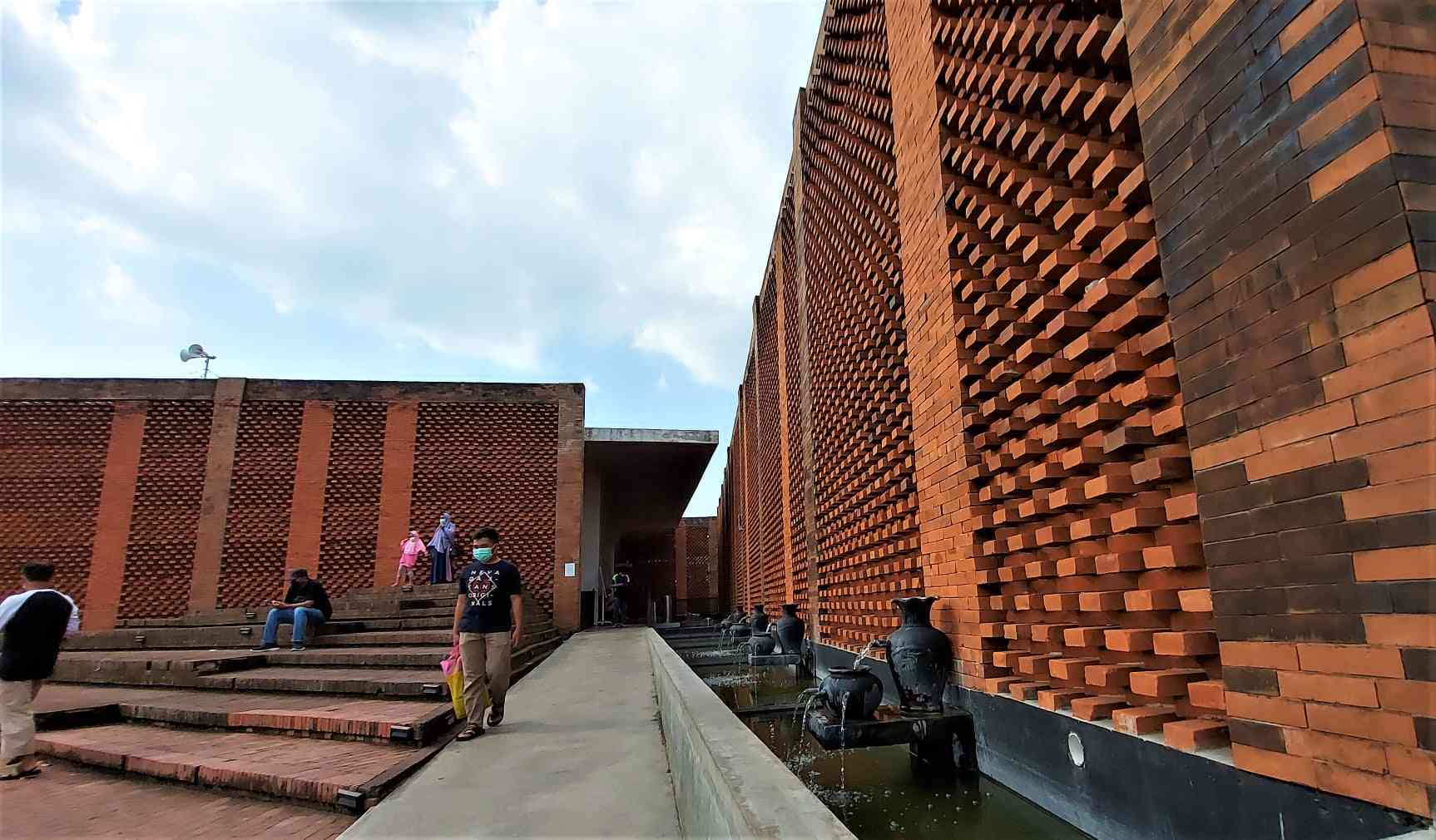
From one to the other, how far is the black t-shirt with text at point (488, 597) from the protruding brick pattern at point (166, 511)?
1352 cm

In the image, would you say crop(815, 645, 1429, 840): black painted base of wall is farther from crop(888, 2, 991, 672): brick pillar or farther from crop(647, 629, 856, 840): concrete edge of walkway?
crop(647, 629, 856, 840): concrete edge of walkway

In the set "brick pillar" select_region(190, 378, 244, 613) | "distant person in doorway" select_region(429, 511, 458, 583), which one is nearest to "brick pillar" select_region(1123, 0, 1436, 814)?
"distant person in doorway" select_region(429, 511, 458, 583)

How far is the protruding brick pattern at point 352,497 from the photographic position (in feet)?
48.1

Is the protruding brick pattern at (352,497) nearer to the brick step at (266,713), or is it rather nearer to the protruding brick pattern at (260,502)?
the protruding brick pattern at (260,502)

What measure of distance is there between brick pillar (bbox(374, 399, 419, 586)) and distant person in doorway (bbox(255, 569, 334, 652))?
609cm

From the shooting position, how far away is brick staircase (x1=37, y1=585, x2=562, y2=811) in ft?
12.6

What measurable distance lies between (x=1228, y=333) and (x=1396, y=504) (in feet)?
1.91

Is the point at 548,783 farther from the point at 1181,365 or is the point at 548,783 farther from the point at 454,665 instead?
the point at 1181,365

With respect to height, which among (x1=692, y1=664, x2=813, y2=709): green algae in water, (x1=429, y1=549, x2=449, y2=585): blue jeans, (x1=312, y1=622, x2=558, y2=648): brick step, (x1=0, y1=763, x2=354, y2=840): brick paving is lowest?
(x1=692, y1=664, x2=813, y2=709): green algae in water

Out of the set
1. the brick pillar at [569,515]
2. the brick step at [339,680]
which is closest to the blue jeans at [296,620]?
the brick step at [339,680]

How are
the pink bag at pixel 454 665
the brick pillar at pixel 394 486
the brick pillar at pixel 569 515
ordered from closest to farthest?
1. the pink bag at pixel 454 665
2. the brick pillar at pixel 394 486
3. the brick pillar at pixel 569 515

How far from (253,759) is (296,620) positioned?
15.4ft

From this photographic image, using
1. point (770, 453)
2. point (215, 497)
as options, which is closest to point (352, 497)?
point (215, 497)

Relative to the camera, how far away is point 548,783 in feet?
11.4
